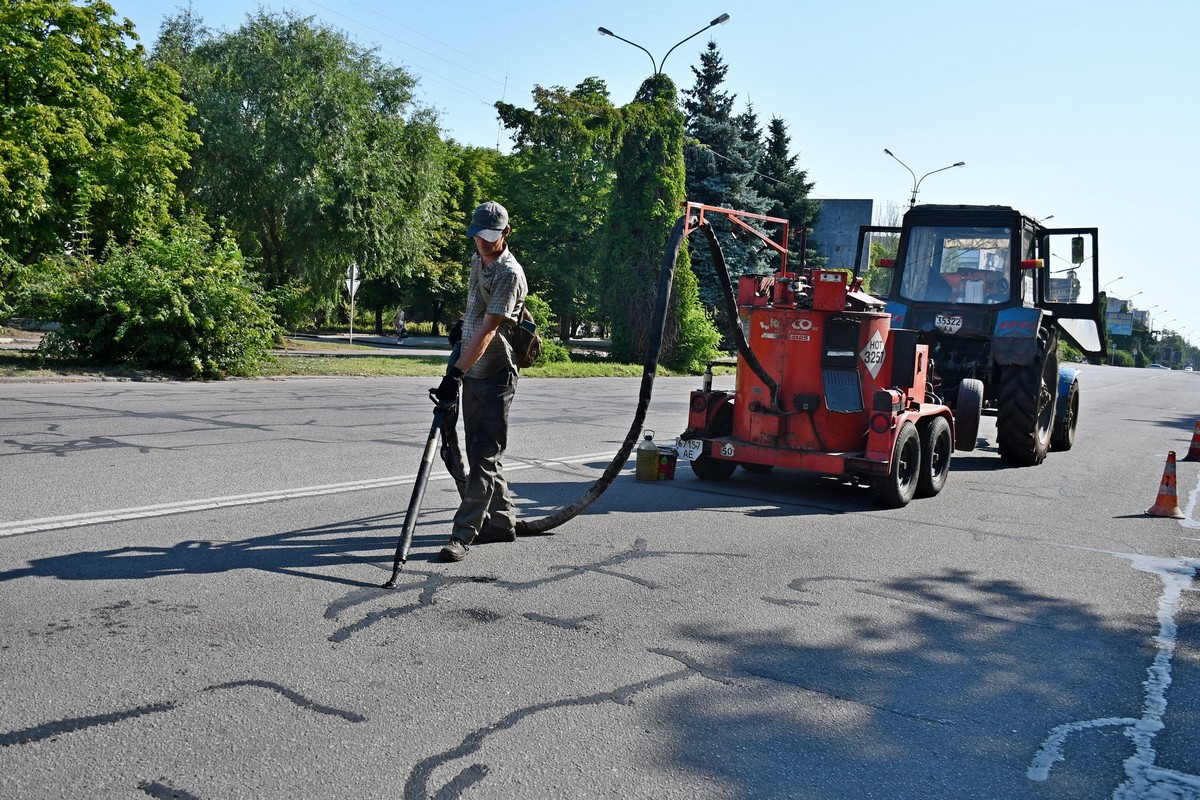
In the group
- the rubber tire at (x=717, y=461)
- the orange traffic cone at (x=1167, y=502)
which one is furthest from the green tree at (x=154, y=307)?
the orange traffic cone at (x=1167, y=502)

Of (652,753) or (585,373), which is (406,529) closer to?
(652,753)

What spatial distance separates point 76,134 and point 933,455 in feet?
68.9

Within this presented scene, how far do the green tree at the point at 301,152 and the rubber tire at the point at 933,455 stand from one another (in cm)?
2925

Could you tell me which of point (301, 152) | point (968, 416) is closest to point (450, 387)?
point (968, 416)

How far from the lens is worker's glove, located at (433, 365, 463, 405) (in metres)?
5.69

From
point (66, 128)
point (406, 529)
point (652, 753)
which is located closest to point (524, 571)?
point (406, 529)

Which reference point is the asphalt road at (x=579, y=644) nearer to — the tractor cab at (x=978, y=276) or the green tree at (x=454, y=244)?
the tractor cab at (x=978, y=276)

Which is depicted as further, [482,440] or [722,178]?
[722,178]

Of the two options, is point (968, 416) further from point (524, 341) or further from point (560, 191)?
point (560, 191)

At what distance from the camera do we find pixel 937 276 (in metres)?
12.5

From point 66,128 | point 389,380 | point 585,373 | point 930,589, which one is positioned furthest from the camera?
point 585,373

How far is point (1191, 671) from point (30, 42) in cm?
2608

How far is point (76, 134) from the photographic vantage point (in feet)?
73.9

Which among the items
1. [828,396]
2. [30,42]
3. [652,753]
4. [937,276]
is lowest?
[652,753]
